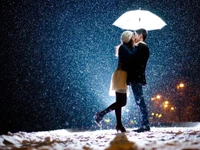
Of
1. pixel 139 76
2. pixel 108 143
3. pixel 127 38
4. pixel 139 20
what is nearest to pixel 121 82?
pixel 139 76

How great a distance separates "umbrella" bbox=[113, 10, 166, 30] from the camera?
6.68 meters

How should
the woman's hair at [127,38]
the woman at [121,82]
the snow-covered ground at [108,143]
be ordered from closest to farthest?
1. the snow-covered ground at [108,143]
2. the woman at [121,82]
3. the woman's hair at [127,38]

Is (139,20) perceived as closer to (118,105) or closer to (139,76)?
(139,76)

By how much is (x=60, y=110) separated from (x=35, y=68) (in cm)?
208

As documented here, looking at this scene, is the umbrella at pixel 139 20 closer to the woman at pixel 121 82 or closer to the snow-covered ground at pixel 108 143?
the woman at pixel 121 82

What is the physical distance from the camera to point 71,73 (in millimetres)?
10867

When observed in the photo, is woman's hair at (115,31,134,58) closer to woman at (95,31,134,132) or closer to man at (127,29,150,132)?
woman at (95,31,134,132)

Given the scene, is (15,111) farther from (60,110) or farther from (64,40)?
(64,40)

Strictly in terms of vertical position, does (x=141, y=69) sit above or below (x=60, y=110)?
above

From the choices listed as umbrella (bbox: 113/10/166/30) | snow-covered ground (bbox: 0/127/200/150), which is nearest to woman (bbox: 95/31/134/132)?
umbrella (bbox: 113/10/166/30)

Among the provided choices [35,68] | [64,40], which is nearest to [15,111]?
[35,68]

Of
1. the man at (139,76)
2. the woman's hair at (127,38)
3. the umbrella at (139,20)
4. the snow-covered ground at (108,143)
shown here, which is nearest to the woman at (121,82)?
the woman's hair at (127,38)

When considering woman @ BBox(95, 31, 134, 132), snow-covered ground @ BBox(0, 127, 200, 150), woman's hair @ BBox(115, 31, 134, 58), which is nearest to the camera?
snow-covered ground @ BBox(0, 127, 200, 150)

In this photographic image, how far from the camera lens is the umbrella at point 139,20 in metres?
6.68
